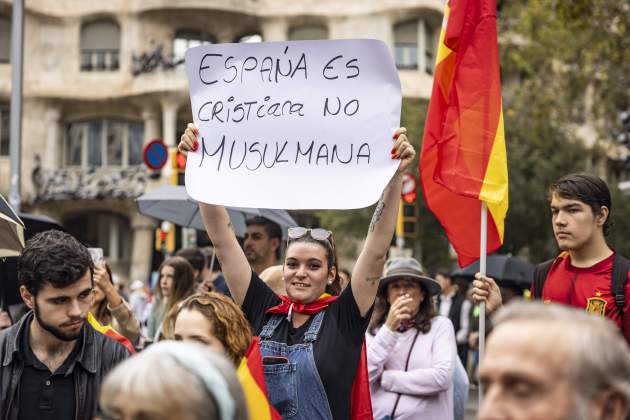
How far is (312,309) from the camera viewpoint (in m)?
4.34

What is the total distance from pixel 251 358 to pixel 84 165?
32983 millimetres

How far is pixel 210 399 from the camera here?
2.17m

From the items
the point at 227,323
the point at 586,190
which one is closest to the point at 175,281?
the point at 586,190

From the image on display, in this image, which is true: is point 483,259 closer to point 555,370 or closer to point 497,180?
point 497,180

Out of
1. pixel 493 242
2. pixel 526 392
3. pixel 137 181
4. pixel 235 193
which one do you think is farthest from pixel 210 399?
pixel 137 181

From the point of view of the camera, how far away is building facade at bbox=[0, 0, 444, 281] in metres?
34.0

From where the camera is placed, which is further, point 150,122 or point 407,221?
point 150,122

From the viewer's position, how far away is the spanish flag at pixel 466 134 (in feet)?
17.1

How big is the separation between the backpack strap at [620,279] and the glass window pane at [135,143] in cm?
3167

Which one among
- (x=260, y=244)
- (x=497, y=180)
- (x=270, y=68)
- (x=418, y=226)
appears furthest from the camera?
(x=418, y=226)

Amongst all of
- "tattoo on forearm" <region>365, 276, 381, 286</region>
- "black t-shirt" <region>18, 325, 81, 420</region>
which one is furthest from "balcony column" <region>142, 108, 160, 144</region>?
"black t-shirt" <region>18, 325, 81, 420</region>

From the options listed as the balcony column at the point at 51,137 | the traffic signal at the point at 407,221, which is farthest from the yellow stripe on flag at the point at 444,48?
→ the balcony column at the point at 51,137

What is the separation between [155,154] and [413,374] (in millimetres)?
8634

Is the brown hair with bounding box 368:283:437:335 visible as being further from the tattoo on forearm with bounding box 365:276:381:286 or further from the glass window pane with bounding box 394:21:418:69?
the glass window pane with bounding box 394:21:418:69
